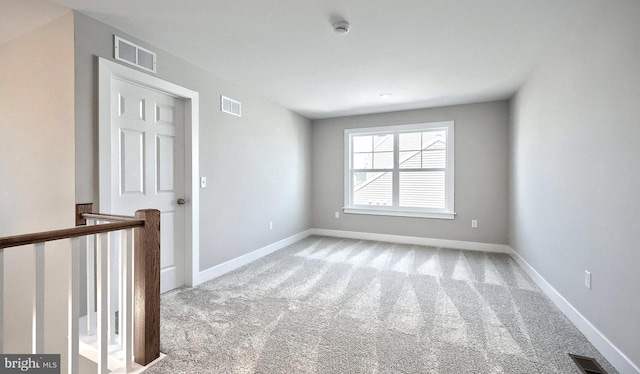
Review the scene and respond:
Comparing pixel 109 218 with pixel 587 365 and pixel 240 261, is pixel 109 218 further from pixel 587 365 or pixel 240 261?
pixel 587 365

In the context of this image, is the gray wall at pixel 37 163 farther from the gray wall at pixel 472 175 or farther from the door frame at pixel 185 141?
the gray wall at pixel 472 175

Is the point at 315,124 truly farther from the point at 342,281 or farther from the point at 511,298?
the point at 511,298

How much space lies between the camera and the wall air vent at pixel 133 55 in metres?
2.32

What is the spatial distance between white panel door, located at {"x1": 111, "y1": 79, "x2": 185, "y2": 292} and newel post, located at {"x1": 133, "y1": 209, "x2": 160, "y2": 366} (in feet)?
2.93

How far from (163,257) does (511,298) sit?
3.46m

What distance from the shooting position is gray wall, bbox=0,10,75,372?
2115 millimetres

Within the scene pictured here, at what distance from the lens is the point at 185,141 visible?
3.03 meters

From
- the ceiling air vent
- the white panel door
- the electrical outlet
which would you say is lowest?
the electrical outlet

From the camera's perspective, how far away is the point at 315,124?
5.67 m

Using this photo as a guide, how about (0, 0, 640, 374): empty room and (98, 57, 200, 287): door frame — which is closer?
(0, 0, 640, 374): empty room

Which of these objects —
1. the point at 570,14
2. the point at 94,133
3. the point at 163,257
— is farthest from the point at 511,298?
the point at 94,133

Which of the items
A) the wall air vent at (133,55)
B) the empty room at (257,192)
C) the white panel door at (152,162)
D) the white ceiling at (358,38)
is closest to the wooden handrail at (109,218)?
the empty room at (257,192)

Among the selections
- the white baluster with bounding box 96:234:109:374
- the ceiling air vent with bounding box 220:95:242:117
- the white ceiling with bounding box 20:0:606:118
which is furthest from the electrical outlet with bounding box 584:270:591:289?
the ceiling air vent with bounding box 220:95:242:117

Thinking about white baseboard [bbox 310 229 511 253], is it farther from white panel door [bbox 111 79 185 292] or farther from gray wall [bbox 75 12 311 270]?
white panel door [bbox 111 79 185 292]
